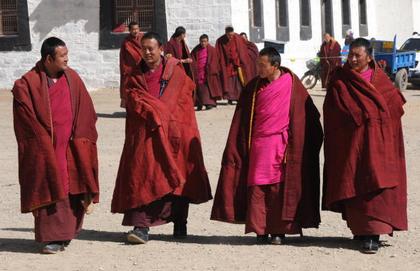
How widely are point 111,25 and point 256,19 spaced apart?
3.42m

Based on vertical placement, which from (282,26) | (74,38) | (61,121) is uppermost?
(282,26)

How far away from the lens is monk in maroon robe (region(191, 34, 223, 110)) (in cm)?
1875

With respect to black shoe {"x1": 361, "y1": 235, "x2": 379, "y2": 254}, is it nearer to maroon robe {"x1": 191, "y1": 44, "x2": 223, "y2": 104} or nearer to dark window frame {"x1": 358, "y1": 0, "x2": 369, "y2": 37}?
maroon robe {"x1": 191, "y1": 44, "x2": 223, "y2": 104}

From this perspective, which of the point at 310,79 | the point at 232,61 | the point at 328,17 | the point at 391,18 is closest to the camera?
the point at 232,61

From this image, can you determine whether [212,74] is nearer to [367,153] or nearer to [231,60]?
[231,60]

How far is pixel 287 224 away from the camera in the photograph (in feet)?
23.1

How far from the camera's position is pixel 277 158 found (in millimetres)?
7055

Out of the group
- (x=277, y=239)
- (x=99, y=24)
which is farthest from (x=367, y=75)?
(x=99, y=24)

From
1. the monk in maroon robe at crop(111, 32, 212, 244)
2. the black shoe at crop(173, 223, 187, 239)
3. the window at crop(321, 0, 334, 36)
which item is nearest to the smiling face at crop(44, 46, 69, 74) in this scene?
the monk in maroon robe at crop(111, 32, 212, 244)

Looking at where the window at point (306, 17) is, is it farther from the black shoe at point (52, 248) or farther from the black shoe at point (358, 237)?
the black shoe at point (52, 248)

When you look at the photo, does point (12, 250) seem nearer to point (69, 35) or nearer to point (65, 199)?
point (65, 199)

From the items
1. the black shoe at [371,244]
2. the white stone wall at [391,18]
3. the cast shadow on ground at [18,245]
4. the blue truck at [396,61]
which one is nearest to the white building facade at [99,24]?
the blue truck at [396,61]

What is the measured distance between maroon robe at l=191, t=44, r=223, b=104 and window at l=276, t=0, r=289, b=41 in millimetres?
7385

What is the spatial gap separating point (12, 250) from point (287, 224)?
6.11 ft
